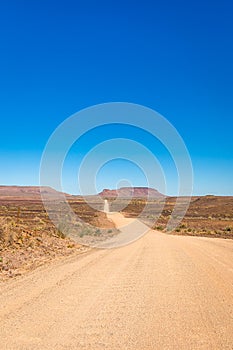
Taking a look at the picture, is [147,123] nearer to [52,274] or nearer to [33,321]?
[52,274]

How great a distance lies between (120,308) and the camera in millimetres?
6512

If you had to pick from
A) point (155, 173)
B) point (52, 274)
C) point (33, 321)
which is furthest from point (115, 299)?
point (155, 173)

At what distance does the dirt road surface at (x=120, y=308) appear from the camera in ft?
16.0

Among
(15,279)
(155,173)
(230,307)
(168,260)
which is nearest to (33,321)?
→ (230,307)

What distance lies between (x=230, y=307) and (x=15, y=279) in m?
5.59

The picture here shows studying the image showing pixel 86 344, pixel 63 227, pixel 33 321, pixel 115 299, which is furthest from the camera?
pixel 63 227

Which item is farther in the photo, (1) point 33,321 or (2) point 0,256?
(2) point 0,256

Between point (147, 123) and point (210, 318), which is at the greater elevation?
point (147, 123)

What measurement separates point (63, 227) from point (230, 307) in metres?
18.8

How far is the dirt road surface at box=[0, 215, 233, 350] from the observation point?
4875 millimetres

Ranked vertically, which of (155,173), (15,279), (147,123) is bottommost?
(15,279)

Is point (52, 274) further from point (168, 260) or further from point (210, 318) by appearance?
point (210, 318)

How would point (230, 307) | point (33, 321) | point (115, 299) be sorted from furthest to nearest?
1. point (115, 299)
2. point (230, 307)
3. point (33, 321)

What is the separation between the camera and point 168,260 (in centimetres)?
1266
